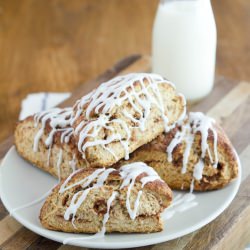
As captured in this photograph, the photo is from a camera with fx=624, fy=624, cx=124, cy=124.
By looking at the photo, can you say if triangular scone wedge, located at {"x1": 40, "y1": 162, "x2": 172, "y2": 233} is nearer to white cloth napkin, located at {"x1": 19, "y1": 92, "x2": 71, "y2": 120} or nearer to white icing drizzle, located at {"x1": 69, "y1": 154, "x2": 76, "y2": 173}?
white icing drizzle, located at {"x1": 69, "y1": 154, "x2": 76, "y2": 173}

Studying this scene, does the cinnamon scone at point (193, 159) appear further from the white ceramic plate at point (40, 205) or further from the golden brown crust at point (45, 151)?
the golden brown crust at point (45, 151)

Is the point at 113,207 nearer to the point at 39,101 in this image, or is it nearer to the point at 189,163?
the point at 189,163

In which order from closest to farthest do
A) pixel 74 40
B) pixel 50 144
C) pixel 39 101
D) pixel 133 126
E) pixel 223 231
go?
pixel 223 231
pixel 133 126
pixel 50 144
pixel 39 101
pixel 74 40

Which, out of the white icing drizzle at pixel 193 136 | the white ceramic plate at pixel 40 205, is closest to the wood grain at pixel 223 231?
the white ceramic plate at pixel 40 205

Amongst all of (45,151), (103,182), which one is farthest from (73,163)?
(103,182)

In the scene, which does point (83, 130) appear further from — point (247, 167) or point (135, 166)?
point (247, 167)

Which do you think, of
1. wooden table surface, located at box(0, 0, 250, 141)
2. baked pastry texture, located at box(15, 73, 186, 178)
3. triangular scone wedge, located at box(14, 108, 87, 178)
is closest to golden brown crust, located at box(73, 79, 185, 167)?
baked pastry texture, located at box(15, 73, 186, 178)
